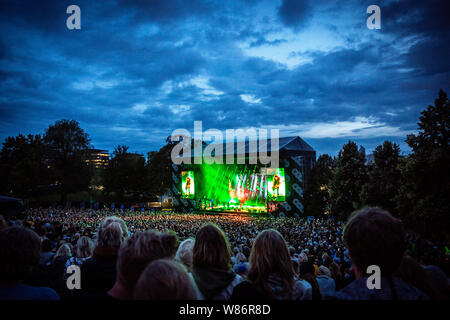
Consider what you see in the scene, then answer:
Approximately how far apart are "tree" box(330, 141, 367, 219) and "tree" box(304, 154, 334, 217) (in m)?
2.43

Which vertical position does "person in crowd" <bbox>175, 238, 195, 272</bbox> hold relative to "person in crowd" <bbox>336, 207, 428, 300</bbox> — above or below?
below

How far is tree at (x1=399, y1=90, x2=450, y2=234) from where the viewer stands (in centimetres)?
1438

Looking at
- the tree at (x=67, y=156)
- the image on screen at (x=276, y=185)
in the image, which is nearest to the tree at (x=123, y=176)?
the tree at (x=67, y=156)

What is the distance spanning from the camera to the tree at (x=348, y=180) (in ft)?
71.3

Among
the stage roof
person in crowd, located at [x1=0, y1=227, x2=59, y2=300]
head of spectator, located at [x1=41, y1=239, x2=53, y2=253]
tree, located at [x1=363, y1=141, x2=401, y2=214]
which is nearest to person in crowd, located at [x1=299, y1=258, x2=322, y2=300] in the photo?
person in crowd, located at [x1=0, y1=227, x2=59, y2=300]

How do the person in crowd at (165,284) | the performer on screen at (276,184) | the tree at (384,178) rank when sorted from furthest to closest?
the performer on screen at (276,184) → the tree at (384,178) → the person in crowd at (165,284)

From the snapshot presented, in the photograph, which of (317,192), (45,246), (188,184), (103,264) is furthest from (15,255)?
(188,184)

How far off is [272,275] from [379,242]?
2.74ft

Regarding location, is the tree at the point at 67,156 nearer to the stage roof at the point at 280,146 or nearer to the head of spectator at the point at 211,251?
the stage roof at the point at 280,146

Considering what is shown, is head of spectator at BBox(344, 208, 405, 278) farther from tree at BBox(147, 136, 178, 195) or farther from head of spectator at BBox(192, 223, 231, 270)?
tree at BBox(147, 136, 178, 195)

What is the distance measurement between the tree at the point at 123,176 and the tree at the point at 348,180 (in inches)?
1170

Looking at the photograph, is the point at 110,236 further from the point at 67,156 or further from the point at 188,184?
the point at 67,156
